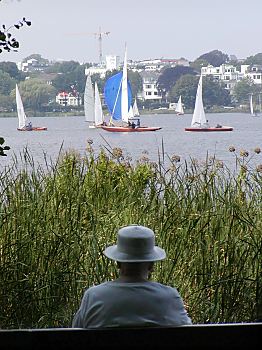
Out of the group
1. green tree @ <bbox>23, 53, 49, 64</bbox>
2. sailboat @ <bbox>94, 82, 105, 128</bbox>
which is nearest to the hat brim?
green tree @ <bbox>23, 53, 49, 64</bbox>

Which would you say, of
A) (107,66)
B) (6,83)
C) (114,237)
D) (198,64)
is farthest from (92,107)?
(114,237)

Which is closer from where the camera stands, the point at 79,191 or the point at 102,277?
the point at 102,277

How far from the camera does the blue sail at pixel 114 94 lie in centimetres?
793

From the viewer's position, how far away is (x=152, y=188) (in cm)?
333

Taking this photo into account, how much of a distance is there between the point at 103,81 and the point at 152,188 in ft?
15.2

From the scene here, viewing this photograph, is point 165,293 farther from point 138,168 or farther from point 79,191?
point 138,168

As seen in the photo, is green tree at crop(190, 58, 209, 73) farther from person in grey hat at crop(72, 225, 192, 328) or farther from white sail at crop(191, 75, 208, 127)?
person in grey hat at crop(72, 225, 192, 328)

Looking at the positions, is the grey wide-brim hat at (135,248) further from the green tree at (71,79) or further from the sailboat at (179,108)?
the sailboat at (179,108)

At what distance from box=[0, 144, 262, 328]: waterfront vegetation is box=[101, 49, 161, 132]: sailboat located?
163 inches

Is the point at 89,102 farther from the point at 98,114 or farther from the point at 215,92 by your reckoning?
the point at 215,92

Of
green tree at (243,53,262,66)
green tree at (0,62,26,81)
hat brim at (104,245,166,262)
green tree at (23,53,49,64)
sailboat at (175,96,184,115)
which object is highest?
green tree at (23,53,49,64)

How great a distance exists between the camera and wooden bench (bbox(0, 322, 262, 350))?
3.43 ft

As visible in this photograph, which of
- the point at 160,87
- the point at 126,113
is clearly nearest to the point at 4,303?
the point at 160,87

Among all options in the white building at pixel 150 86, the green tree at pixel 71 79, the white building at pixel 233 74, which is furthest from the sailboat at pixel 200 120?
the green tree at pixel 71 79
